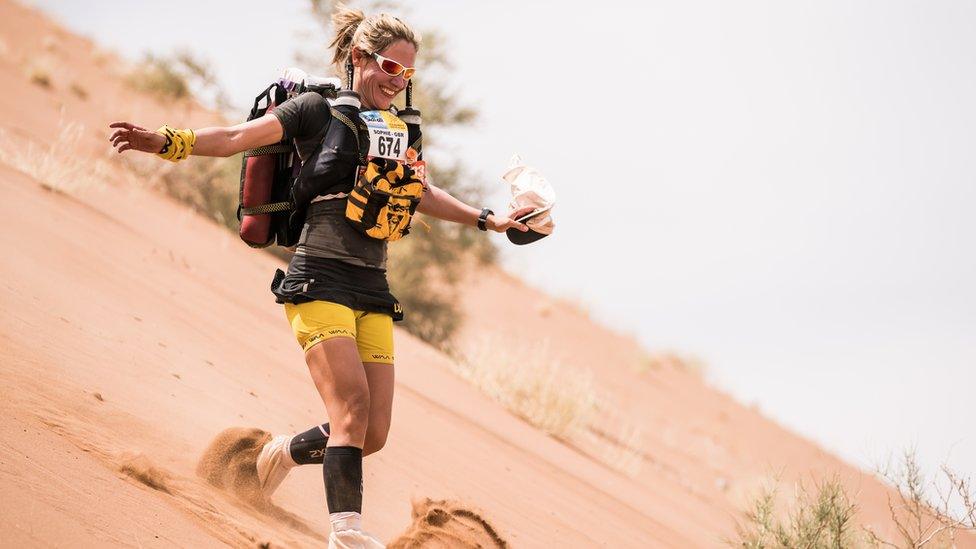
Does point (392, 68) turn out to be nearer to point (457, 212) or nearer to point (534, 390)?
point (457, 212)

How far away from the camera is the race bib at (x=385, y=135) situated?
443 centimetres

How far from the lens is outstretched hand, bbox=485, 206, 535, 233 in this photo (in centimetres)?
491

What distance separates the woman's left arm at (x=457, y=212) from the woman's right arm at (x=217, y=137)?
35.4 inches

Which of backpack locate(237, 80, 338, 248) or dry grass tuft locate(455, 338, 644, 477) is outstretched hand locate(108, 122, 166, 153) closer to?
backpack locate(237, 80, 338, 248)

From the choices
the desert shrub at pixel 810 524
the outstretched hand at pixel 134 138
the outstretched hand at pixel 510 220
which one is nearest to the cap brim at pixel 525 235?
the outstretched hand at pixel 510 220

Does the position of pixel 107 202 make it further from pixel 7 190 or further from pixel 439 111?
pixel 439 111

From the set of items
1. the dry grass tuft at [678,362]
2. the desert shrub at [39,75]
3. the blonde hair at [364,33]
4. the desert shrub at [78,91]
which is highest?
the dry grass tuft at [678,362]

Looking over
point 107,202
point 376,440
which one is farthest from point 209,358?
point 107,202

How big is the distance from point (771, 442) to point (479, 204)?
10273mm

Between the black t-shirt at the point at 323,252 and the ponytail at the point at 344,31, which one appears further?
the ponytail at the point at 344,31

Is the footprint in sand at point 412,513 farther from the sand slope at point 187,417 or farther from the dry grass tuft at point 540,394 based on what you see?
the dry grass tuft at point 540,394

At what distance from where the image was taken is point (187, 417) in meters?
6.20

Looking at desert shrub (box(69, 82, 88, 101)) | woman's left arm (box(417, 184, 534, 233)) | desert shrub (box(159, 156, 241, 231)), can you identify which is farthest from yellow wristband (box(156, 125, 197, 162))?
desert shrub (box(69, 82, 88, 101))

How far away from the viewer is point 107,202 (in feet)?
45.2
